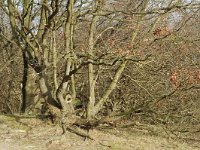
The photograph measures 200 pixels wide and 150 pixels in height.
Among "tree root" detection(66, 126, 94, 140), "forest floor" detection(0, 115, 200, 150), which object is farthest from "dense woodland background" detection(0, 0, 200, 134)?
"forest floor" detection(0, 115, 200, 150)

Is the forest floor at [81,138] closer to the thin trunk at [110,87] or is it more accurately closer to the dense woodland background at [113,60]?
the dense woodland background at [113,60]

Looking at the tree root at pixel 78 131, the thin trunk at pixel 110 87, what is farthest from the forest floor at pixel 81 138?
the thin trunk at pixel 110 87

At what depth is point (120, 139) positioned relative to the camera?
346 inches

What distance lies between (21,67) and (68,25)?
5.49 meters

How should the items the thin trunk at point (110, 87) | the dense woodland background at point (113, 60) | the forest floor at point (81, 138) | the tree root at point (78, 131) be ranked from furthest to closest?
the thin trunk at point (110, 87)
the dense woodland background at point (113, 60)
the tree root at point (78, 131)
the forest floor at point (81, 138)

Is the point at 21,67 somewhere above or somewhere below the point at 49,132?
above

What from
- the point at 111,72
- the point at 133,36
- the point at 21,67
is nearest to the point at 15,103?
the point at 21,67

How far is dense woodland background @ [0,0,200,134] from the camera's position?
8633 mm

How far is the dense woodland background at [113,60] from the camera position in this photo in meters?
8.63

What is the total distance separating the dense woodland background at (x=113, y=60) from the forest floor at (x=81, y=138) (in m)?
0.33

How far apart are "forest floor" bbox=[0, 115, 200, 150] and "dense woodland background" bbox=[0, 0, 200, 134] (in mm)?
327

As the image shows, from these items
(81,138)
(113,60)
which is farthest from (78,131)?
(113,60)

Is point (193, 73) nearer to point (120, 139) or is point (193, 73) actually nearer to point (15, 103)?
point (120, 139)

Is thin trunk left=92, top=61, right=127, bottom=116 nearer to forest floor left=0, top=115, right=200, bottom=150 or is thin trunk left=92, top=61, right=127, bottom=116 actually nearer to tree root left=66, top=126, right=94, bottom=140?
forest floor left=0, top=115, right=200, bottom=150
